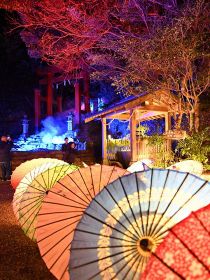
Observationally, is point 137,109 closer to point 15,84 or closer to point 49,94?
point 49,94

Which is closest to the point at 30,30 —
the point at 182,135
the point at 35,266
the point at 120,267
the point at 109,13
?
the point at 109,13

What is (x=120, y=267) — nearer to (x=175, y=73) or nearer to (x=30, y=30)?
(x=175, y=73)

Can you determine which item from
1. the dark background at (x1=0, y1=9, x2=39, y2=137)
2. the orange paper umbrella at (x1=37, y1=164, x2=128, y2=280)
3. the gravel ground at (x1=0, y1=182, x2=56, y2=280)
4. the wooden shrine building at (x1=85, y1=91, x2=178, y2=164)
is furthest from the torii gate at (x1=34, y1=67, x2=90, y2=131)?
the orange paper umbrella at (x1=37, y1=164, x2=128, y2=280)

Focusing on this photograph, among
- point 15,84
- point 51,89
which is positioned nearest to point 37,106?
point 51,89

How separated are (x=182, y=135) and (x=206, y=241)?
9.32 meters

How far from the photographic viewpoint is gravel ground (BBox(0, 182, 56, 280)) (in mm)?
4082

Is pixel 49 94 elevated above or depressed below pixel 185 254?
above

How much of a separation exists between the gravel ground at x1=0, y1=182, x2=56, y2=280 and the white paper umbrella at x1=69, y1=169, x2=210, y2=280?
1.47 m

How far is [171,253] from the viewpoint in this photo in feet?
5.57

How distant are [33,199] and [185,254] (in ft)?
11.3

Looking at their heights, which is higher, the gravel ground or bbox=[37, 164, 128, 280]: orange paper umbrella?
bbox=[37, 164, 128, 280]: orange paper umbrella

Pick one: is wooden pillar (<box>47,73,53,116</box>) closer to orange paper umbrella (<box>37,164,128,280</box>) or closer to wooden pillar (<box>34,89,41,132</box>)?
wooden pillar (<box>34,89,41,132</box>)

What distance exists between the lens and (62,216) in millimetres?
3564

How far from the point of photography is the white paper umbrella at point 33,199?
4.73 meters
